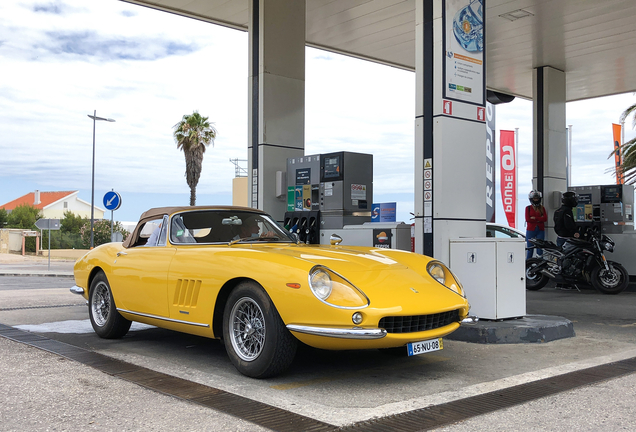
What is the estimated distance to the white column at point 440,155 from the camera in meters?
7.36

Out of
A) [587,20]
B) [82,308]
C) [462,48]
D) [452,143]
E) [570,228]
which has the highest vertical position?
[587,20]

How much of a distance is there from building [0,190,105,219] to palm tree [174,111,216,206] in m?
52.0

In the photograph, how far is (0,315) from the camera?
8.38 meters

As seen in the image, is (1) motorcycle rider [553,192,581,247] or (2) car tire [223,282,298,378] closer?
(2) car tire [223,282,298,378]

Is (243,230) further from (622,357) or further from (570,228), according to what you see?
(570,228)

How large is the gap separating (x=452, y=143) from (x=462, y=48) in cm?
123

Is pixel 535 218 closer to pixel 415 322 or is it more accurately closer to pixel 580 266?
pixel 580 266

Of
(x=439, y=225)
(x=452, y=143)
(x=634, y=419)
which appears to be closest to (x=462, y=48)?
(x=452, y=143)

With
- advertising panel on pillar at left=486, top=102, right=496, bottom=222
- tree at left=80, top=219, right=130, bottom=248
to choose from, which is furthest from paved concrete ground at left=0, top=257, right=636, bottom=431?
tree at left=80, top=219, right=130, bottom=248

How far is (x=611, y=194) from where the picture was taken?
14477mm

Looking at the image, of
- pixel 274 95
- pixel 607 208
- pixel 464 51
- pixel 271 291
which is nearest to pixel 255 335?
pixel 271 291

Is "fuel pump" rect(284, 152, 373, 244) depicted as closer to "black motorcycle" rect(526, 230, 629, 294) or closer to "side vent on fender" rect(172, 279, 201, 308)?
"side vent on fender" rect(172, 279, 201, 308)

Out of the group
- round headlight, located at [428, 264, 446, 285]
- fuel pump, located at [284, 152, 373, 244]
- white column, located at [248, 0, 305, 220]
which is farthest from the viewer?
white column, located at [248, 0, 305, 220]

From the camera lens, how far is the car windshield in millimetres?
5728
